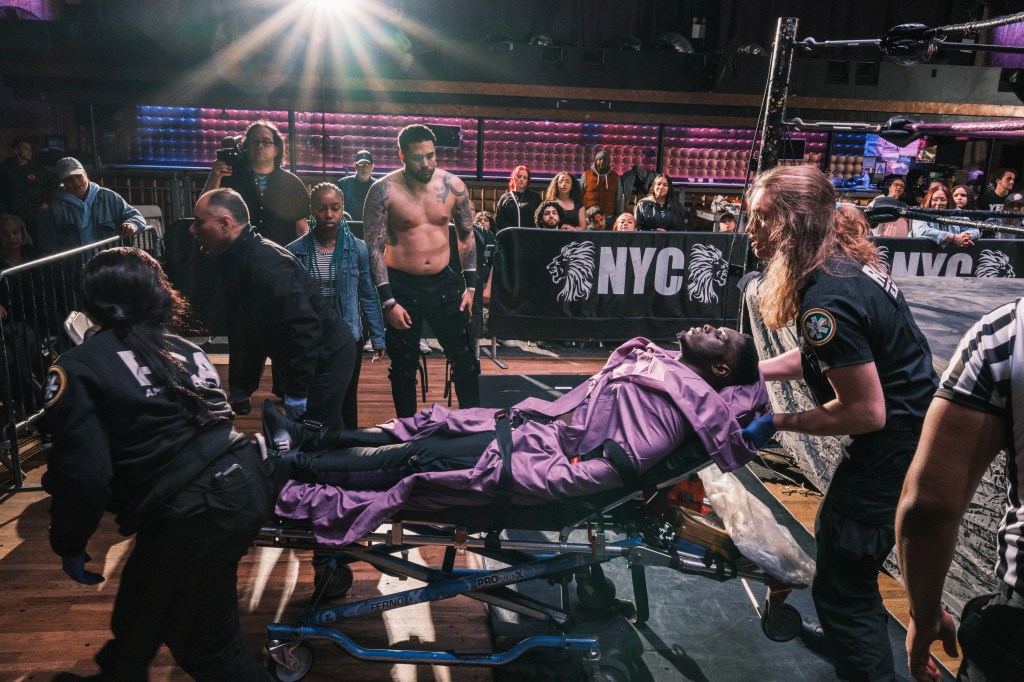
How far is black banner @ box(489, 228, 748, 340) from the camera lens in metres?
6.57

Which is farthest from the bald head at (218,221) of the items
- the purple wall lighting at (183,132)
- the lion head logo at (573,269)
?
the purple wall lighting at (183,132)

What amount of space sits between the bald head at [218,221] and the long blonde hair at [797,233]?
2.04 meters

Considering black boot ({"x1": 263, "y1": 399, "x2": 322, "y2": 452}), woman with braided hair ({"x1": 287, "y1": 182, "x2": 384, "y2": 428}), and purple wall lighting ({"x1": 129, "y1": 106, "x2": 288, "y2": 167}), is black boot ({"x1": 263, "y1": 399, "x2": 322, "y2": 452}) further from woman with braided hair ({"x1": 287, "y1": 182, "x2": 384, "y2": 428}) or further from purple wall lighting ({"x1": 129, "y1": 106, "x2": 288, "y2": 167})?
purple wall lighting ({"x1": 129, "y1": 106, "x2": 288, "y2": 167})

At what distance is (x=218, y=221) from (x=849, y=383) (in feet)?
7.90

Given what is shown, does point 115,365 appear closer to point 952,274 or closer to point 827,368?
point 827,368

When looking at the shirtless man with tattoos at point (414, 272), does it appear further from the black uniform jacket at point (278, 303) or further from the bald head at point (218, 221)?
the bald head at point (218, 221)

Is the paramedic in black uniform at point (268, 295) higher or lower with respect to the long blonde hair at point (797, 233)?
lower

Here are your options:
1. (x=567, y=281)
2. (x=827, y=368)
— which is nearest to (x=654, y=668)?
(x=827, y=368)

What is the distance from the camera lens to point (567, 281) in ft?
21.7

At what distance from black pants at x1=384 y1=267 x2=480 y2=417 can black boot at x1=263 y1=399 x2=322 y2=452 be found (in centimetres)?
188

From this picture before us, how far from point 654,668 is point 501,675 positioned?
0.56 m

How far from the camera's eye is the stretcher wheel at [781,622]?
2812mm

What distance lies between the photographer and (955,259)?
22.2 feet

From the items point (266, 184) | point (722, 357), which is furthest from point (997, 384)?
point (266, 184)
